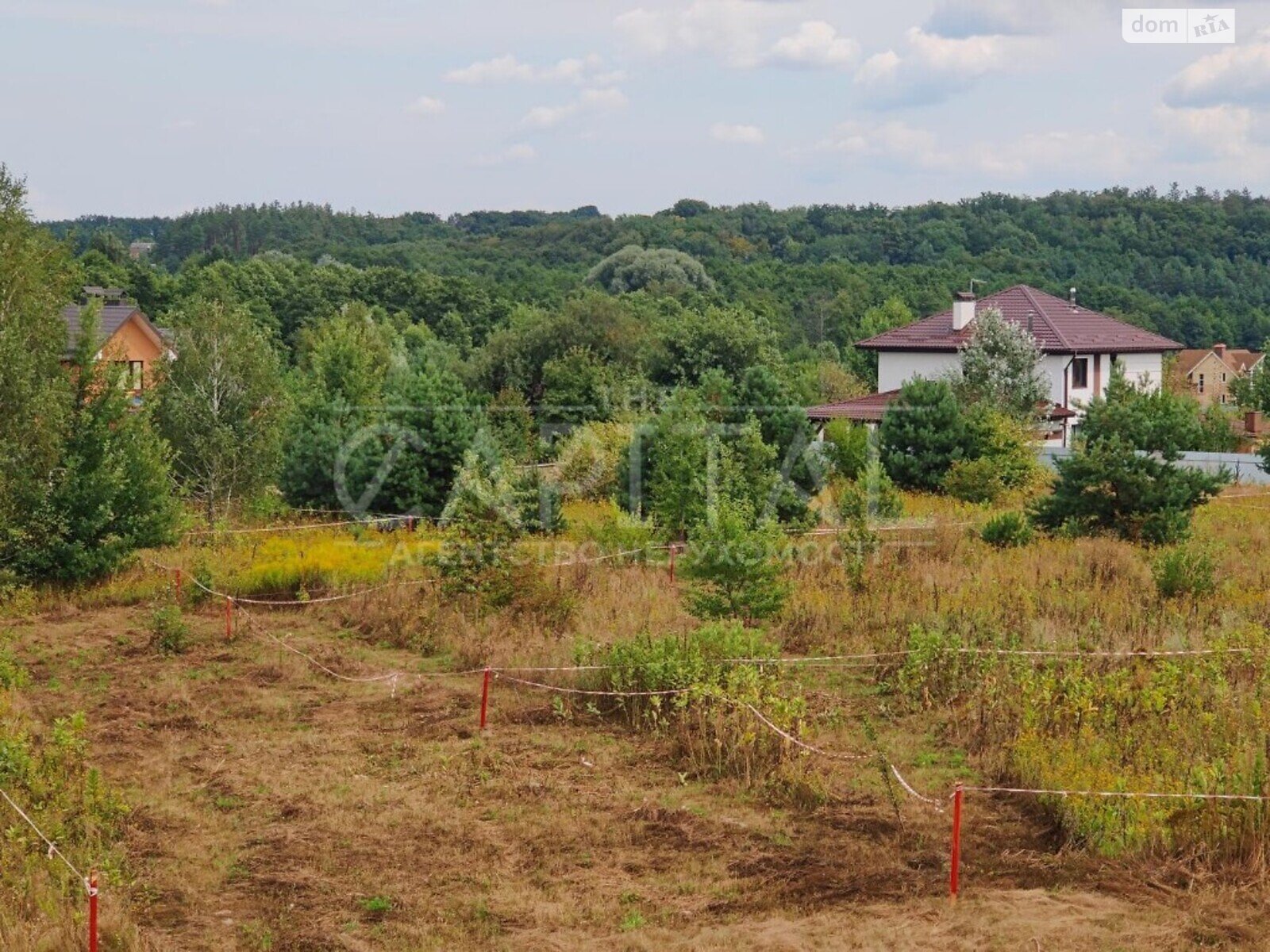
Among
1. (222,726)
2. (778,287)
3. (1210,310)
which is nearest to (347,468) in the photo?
(222,726)

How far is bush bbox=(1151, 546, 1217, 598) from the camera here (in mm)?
15828

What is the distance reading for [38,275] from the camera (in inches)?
846

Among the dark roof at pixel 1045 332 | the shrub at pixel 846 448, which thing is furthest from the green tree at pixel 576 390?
the shrub at pixel 846 448

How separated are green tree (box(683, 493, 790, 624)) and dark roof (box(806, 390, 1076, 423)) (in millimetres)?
24478

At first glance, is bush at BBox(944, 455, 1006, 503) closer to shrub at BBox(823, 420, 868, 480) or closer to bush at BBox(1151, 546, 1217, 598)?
shrub at BBox(823, 420, 868, 480)

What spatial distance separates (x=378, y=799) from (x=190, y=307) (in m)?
23.2

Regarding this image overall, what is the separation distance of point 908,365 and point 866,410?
7.34 meters

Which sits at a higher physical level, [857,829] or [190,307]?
[190,307]

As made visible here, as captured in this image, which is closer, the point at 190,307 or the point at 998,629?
the point at 998,629

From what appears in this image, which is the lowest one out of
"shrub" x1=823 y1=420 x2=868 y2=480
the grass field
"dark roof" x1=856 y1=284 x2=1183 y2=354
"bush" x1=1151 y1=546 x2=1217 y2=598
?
the grass field

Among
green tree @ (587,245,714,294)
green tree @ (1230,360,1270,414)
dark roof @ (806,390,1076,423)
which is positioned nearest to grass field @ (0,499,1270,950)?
dark roof @ (806,390,1076,423)

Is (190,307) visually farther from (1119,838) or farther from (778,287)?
(778,287)

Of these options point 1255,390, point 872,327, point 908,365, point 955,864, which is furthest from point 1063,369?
point 955,864

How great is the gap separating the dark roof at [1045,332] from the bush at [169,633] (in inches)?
1326
